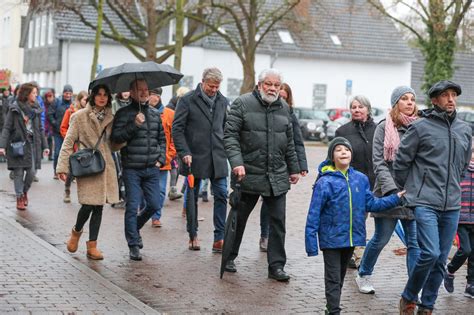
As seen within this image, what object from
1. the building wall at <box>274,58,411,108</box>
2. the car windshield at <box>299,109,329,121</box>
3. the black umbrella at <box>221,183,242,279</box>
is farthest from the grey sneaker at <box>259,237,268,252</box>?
the building wall at <box>274,58,411,108</box>

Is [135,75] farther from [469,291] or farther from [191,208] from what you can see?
[469,291]

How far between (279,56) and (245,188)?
4615cm

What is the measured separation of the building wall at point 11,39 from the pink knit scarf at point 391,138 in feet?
188

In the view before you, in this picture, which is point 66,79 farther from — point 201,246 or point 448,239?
point 448,239

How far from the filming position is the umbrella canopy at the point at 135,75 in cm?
1013

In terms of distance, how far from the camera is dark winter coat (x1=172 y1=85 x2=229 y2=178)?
1091 cm

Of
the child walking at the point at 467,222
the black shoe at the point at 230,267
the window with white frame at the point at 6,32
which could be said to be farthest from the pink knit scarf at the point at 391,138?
the window with white frame at the point at 6,32

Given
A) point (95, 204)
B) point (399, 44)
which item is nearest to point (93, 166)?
point (95, 204)

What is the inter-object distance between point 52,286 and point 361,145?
3.53 m

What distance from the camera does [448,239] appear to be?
7879 millimetres

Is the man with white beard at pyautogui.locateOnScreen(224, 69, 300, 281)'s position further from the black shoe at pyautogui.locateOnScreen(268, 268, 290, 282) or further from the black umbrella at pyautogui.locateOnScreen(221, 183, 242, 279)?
the black umbrella at pyautogui.locateOnScreen(221, 183, 242, 279)

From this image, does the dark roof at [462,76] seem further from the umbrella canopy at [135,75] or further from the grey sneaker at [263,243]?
the umbrella canopy at [135,75]

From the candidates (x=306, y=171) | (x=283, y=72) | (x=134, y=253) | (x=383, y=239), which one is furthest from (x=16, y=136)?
(x=283, y=72)

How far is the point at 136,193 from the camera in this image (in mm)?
10352
